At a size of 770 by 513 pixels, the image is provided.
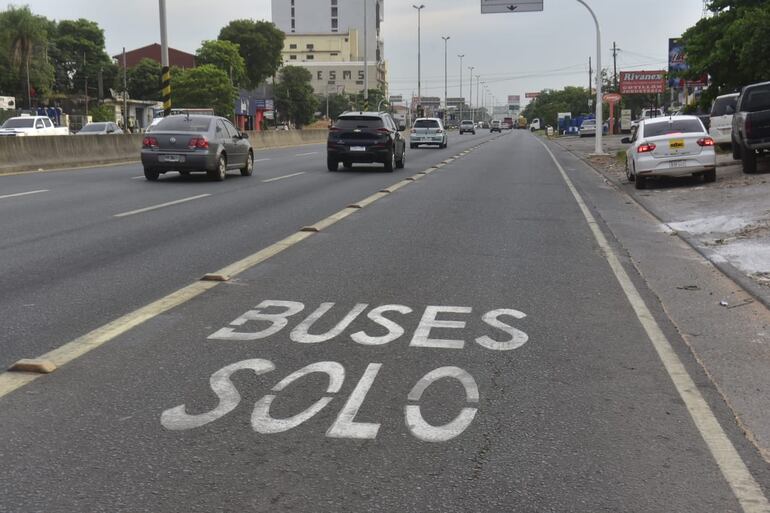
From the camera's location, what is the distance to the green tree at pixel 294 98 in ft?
436

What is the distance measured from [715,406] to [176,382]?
9.80 feet

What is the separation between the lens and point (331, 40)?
190500 millimetres

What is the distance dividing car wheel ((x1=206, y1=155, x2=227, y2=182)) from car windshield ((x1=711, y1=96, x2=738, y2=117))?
635 inches

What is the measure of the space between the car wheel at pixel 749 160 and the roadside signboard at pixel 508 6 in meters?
22.8

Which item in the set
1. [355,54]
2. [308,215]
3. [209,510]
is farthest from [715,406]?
[355,54]

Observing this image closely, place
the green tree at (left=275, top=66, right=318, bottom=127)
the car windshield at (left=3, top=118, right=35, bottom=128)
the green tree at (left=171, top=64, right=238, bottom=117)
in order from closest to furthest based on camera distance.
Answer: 1. the car windshield at (left=3, top=118, right=35, bottom=128)
2. the green tree at (left=171, top=64, right=238, bottom=117)
3. the green tree at (left=275, top=66, right=318, bottom=127)

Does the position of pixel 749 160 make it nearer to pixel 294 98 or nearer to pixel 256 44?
pixel 256 44

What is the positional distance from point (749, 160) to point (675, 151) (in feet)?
9.49

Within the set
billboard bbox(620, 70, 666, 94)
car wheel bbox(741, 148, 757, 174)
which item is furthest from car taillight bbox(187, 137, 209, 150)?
billboard bbox(620, 70, 666, 94)

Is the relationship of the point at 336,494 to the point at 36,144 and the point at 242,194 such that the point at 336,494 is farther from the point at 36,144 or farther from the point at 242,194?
the point at 36,144

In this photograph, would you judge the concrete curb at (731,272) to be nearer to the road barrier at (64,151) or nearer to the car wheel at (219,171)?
the car wheel at (219,171)

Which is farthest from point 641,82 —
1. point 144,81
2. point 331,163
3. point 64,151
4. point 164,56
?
point 64,151

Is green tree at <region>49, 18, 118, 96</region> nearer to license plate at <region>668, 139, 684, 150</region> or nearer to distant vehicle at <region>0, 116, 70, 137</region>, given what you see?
distant vehicle at <region>0, 116, 70, 137</region>

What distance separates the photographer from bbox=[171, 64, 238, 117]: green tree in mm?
95625
